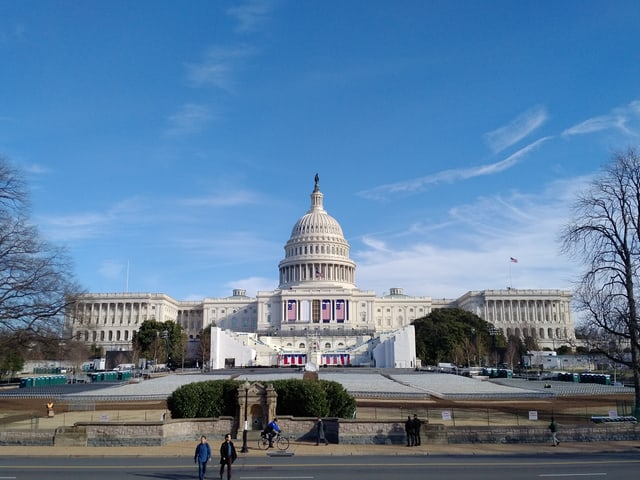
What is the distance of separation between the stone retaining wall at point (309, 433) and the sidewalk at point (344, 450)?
46cm

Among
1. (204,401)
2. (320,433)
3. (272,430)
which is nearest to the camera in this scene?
(272,430)

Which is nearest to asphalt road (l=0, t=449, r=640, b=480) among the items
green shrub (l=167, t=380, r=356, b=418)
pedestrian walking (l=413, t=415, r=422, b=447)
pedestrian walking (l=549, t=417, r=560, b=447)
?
pedestrian walking (l=549, t=417, r=560, b=447)

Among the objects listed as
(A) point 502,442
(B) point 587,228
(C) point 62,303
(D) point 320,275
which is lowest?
(A) point 502,442

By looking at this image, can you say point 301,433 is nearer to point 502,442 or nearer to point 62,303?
point 502,442

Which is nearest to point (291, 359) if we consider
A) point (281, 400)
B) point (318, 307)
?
point (318, 307)

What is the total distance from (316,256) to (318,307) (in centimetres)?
1839

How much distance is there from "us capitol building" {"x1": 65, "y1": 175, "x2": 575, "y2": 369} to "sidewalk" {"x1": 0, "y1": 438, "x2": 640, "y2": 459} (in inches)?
4256

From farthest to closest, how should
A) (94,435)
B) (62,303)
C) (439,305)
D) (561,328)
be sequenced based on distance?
(439,305) < (561,328) < (62,303) < (94,435)

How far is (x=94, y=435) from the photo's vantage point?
25297mm

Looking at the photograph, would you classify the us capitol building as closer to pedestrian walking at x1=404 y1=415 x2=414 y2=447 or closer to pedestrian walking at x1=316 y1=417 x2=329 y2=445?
pedestrian walking at x1=316 y1=417 x2=329 y2=445

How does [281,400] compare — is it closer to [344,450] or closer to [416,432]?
[344,450]

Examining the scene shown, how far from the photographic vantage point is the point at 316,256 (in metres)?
173

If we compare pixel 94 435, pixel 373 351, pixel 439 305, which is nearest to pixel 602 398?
pixel 94 435

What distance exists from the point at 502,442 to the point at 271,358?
91.6 m
